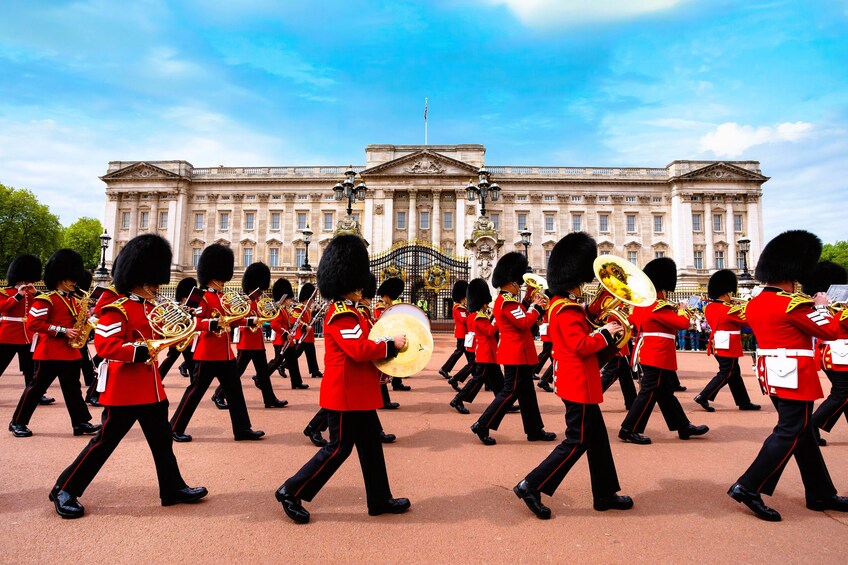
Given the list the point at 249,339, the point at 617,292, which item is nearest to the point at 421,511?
the point at 617,292

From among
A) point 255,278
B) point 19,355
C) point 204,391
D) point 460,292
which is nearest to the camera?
point 204,391

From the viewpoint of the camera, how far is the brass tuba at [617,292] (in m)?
3.56

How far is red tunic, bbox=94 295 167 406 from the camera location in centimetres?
346

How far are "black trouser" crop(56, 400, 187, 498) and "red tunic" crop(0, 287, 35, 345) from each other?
4618 mm

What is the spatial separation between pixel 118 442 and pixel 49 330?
282cm

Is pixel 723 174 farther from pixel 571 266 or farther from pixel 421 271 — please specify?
pixel 571 266

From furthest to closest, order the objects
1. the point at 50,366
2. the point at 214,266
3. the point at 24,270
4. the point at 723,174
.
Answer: the point at 723,174 → the point at 24,270 → the point at 214,266 → the point at 50,366

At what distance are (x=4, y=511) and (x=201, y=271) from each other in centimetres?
327

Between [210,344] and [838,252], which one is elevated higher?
[838,252]

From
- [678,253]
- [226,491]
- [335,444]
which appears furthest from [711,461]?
[678,253]

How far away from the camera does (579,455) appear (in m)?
3.56

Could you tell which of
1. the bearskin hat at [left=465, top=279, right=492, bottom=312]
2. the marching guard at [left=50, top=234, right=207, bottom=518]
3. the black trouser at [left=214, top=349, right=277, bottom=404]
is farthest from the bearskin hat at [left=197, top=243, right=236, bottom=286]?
the bearskin hat at [left=465, top=279, right=492, bottom=312]

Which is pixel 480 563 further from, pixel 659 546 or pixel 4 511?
pixel 4 511

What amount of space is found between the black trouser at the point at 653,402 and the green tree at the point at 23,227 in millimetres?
50387
